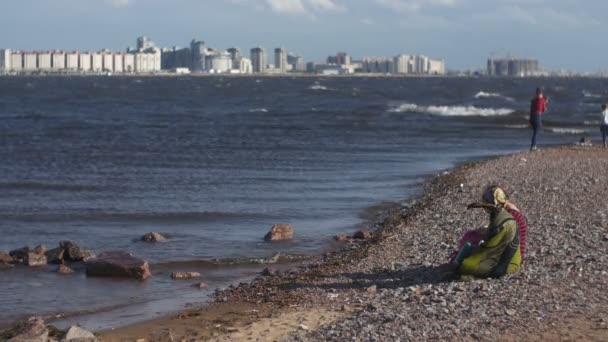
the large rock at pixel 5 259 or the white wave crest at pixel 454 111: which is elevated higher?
the white wave crest at pixel 454 111

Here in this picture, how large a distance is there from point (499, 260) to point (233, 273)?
170 inches

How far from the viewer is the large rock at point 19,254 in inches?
581

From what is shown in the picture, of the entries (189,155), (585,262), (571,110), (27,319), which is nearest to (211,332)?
(27,319)

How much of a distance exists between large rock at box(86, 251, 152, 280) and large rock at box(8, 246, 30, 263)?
4.24ft

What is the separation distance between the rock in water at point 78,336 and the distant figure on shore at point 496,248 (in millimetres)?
3903

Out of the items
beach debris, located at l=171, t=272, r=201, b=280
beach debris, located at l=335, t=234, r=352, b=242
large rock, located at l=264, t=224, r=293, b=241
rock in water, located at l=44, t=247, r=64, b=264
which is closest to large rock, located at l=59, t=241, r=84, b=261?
rock in water, located at l=44, t=247, r=64, b=264

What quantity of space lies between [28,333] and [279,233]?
7111 mm

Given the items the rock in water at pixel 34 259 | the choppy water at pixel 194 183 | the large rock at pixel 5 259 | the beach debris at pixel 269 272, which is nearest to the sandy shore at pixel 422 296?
the beach debris at pixel 269 272

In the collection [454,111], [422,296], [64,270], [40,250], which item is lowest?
[64,270]

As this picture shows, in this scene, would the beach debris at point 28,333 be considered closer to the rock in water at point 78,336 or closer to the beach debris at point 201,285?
the rock in water at point 78,336

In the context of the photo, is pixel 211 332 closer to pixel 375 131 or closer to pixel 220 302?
pixel 220 302

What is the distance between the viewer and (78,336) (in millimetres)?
9727

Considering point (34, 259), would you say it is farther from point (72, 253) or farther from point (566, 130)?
point (566, 130)

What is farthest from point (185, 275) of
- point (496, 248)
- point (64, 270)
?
point (496, 248)
